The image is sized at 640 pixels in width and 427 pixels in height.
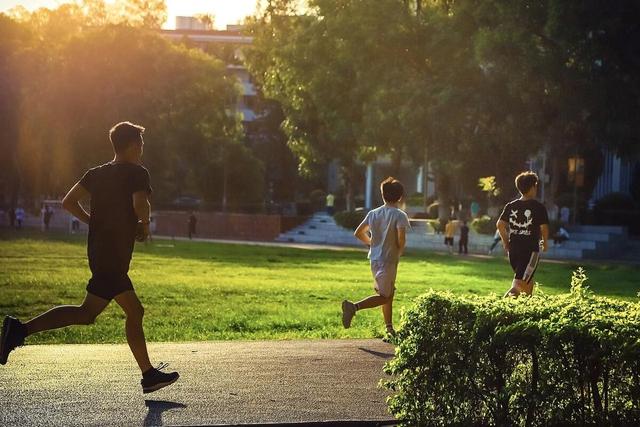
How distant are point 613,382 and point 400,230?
5.86m

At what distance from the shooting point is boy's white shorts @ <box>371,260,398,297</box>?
1261 centimetres

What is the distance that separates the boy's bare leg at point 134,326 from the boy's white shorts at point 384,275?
13.8 ft

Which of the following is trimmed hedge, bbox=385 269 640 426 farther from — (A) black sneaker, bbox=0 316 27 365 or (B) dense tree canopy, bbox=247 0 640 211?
(B) dense tree canopy, bbox=247 0 640 211

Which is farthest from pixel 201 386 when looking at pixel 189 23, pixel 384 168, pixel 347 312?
pixel 189 23

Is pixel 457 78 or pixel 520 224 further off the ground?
pixel 457 78

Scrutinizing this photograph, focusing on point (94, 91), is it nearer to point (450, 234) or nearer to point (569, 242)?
point (450, 234)

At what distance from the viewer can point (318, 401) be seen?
8672mm

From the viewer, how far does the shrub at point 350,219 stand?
198 ft

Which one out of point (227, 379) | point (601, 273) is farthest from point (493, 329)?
point (601, 273)

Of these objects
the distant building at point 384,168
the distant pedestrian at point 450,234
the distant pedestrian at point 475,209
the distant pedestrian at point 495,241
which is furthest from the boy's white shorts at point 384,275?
the distant pedestrian at point 475,209

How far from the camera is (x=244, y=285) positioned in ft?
83.0

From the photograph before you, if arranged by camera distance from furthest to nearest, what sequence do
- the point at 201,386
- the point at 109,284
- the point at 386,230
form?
the point at 386,230
the point at 201,386
the point at 109,284

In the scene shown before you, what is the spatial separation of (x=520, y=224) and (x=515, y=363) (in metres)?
6.59

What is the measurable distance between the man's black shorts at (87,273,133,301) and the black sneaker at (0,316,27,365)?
553 mm
